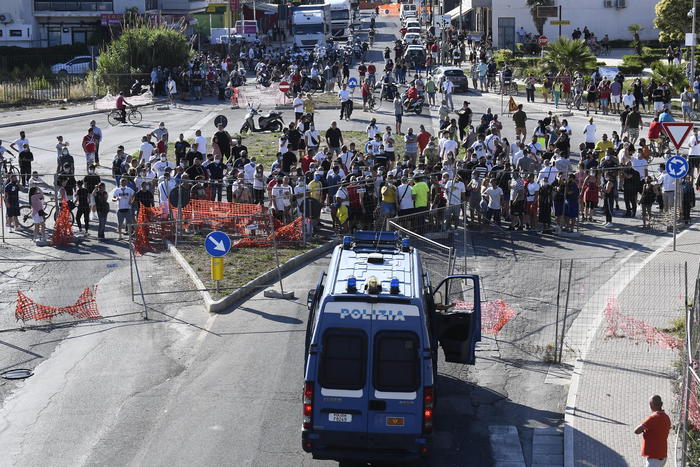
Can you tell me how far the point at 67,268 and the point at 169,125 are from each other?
65.4 feet

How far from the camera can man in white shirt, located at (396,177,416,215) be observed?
80.3 ft

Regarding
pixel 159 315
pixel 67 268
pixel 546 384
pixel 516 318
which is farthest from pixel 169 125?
pixel 546 384

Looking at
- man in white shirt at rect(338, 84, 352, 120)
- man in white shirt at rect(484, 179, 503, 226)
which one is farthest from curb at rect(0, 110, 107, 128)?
man in white shirt at rect(484, 179, 503, 226)

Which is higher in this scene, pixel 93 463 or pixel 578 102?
pixel 578 102

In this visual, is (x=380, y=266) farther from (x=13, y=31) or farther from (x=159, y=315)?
(x=13, y=31)

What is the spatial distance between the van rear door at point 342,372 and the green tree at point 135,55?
40737mm

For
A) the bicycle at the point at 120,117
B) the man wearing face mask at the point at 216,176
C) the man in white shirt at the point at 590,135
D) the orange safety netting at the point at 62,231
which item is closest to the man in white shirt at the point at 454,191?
the man wearing face mask at the point at 216,176

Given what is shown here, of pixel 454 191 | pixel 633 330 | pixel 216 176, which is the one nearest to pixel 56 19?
pixel 216 176

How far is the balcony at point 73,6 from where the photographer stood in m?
70.9

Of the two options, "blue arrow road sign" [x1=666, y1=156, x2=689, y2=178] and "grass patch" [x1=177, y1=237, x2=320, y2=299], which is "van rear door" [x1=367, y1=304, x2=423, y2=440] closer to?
"grass patch" [x1=177, y1=237, x2=320, y2=299]

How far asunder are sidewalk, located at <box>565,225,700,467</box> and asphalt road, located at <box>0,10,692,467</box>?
0.58 meters

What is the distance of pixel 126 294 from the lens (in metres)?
21.1

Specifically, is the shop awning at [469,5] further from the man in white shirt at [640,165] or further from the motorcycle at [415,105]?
the man in white shirt at [640,165]

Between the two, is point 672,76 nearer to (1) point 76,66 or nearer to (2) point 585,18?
(2) point 585,18
